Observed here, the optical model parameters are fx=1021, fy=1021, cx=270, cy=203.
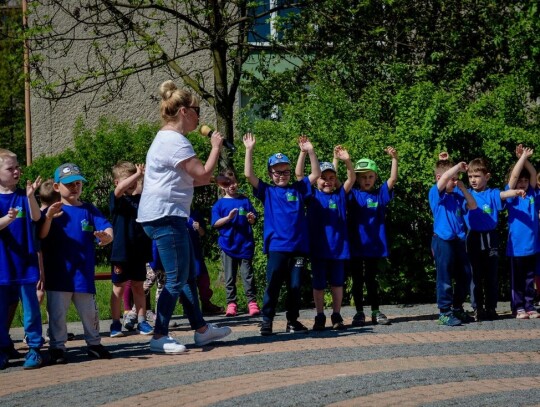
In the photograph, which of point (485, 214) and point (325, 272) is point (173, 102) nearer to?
point (325, 272)

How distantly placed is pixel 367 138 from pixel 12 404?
633cm

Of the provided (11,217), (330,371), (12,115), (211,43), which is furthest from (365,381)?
(12,115)

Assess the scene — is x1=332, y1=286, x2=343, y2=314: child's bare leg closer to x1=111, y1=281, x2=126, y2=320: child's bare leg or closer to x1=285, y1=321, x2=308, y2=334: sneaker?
x1=285, y1=321, x2=308, y2=334: sneaker

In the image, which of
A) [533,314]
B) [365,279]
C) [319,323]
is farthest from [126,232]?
[533,314]

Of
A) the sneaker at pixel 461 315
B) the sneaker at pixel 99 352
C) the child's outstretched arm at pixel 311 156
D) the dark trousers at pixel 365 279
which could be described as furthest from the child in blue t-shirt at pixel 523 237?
the sneaker at pixel 99 352

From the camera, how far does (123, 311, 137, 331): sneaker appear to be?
10719 mm

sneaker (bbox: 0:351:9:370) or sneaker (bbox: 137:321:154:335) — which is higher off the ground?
sneaker (bbox: 137:321:154:335)

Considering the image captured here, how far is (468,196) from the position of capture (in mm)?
10484

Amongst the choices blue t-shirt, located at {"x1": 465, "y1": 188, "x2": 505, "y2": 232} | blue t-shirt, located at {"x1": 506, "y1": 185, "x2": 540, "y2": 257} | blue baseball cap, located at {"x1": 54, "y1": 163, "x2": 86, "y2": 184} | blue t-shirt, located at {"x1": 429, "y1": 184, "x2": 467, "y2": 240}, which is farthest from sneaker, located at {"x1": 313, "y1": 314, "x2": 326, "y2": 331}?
blue baseball cap, located at {"x1": 54, "y1": 163, "x2": 86, "y2": 184}

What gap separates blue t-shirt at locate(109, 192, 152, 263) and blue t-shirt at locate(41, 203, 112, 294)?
143 centimetres

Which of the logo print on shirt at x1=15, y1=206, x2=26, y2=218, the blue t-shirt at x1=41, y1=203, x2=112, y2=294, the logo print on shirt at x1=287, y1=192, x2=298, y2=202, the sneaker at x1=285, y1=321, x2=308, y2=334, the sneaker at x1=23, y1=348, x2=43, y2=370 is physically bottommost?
the sneaker at x1=23, y1=348, x2=43, y2=370

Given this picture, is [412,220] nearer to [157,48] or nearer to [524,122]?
[524,122]

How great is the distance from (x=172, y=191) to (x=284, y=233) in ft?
5.57

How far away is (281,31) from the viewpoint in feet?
57.2
